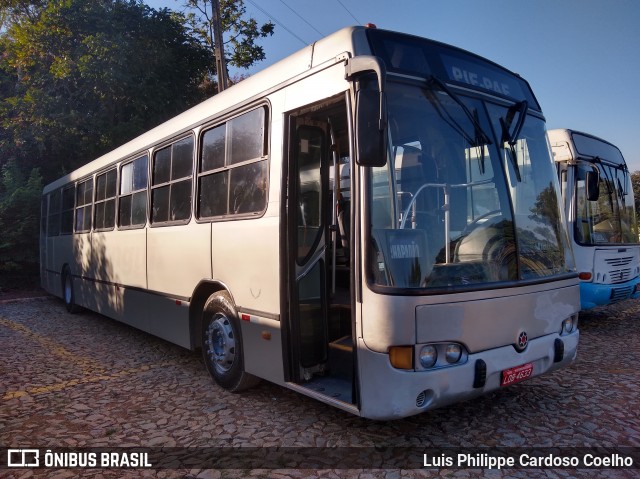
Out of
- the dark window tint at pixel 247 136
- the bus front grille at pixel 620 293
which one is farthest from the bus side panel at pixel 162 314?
the bus front grille at pixel 620 293

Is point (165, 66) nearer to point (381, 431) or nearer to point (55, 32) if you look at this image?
point (55, 32)

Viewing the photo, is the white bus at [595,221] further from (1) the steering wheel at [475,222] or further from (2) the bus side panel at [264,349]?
(2) the bus side panel at [264,349]

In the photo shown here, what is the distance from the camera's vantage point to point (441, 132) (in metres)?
3.68

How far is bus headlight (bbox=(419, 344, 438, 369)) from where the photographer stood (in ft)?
10.8

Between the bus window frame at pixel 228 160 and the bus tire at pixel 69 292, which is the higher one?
the bus window frame at pixel 228 160

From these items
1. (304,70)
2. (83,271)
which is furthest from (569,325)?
(83,271)

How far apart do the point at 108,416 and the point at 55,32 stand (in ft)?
56.9

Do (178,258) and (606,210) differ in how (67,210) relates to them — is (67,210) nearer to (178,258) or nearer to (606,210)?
(178,258)

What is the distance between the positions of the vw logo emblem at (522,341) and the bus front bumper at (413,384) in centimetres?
24

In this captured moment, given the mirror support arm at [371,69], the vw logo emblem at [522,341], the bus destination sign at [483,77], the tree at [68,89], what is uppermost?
the tree at [68,89]

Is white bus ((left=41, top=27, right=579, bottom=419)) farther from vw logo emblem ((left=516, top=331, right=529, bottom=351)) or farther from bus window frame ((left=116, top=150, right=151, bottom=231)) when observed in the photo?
bus window frame ((left=116, top=150, right=151, bottom=231))

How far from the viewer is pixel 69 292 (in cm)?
1079

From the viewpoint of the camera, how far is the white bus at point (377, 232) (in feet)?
10.9

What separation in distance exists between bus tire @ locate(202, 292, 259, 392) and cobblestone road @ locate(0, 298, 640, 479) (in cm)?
18
